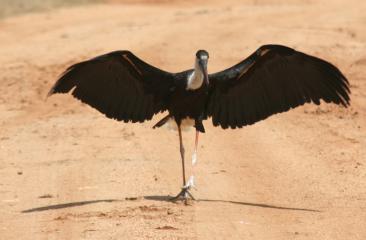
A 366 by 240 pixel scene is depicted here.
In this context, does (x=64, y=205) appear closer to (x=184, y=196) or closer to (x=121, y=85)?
(x=184, y=196)

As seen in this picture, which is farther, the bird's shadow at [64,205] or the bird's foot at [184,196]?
the bird's foot at [184,196]

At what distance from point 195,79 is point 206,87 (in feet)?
0.48

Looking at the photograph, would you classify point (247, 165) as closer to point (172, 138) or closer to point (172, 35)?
point (172, 138)

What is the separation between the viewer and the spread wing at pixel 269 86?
9.84m

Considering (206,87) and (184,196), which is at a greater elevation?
(206,87)

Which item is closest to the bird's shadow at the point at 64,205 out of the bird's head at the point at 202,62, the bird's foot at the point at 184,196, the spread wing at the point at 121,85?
the bird's foot at the point at 184,196

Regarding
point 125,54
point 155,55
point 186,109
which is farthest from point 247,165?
point 155,55

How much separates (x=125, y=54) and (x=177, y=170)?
1.72 meters

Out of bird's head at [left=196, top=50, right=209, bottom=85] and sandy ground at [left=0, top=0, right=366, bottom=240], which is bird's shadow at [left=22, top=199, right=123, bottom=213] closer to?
sandy ground at [left=0, top=0, right=366, bottom=240]

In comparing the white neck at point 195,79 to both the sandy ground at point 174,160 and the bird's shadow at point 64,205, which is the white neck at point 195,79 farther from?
the bird's shadow at point 64,205

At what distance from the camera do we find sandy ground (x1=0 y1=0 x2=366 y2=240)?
8.55m

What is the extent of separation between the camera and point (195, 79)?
9.65 m

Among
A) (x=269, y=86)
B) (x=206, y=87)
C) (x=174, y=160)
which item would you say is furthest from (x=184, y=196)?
(x=174, y=160)

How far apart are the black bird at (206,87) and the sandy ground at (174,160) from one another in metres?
0.67
